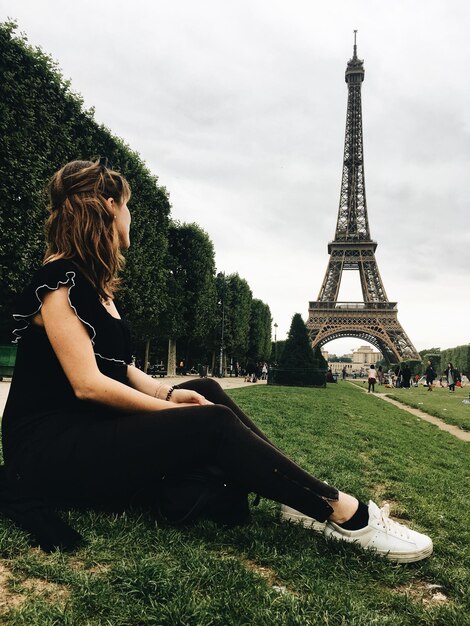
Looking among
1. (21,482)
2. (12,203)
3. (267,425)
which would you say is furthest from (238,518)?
(12,203)

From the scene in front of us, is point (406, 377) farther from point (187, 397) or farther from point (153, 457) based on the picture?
point (153, 457)

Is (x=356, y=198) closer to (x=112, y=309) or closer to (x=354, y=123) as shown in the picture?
(x=354, y=123)

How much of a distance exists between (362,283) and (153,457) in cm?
5381

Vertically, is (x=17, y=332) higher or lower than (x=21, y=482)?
higher

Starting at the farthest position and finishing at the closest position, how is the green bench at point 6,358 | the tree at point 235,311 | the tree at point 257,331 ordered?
1. the tree at point 257,331
2. the tree at point 235,311
3. the green bench at point 6,358

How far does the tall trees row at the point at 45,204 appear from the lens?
41.3 feet

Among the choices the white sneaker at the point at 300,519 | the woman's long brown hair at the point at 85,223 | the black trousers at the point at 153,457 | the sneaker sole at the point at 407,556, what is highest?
the woman's long brown hair at the point at 85,223

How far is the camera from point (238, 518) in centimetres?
256

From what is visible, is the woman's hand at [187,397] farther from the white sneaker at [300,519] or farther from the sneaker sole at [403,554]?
the sneaker sole at [403,554]

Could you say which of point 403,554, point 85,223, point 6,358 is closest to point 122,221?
point 85,223

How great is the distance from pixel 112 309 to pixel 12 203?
467 inches

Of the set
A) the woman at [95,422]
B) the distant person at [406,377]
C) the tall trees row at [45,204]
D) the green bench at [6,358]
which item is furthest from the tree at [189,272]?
the woman at [95,422]

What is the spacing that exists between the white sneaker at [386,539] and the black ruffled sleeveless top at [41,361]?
4.71 ft

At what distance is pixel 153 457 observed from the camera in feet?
7.06
